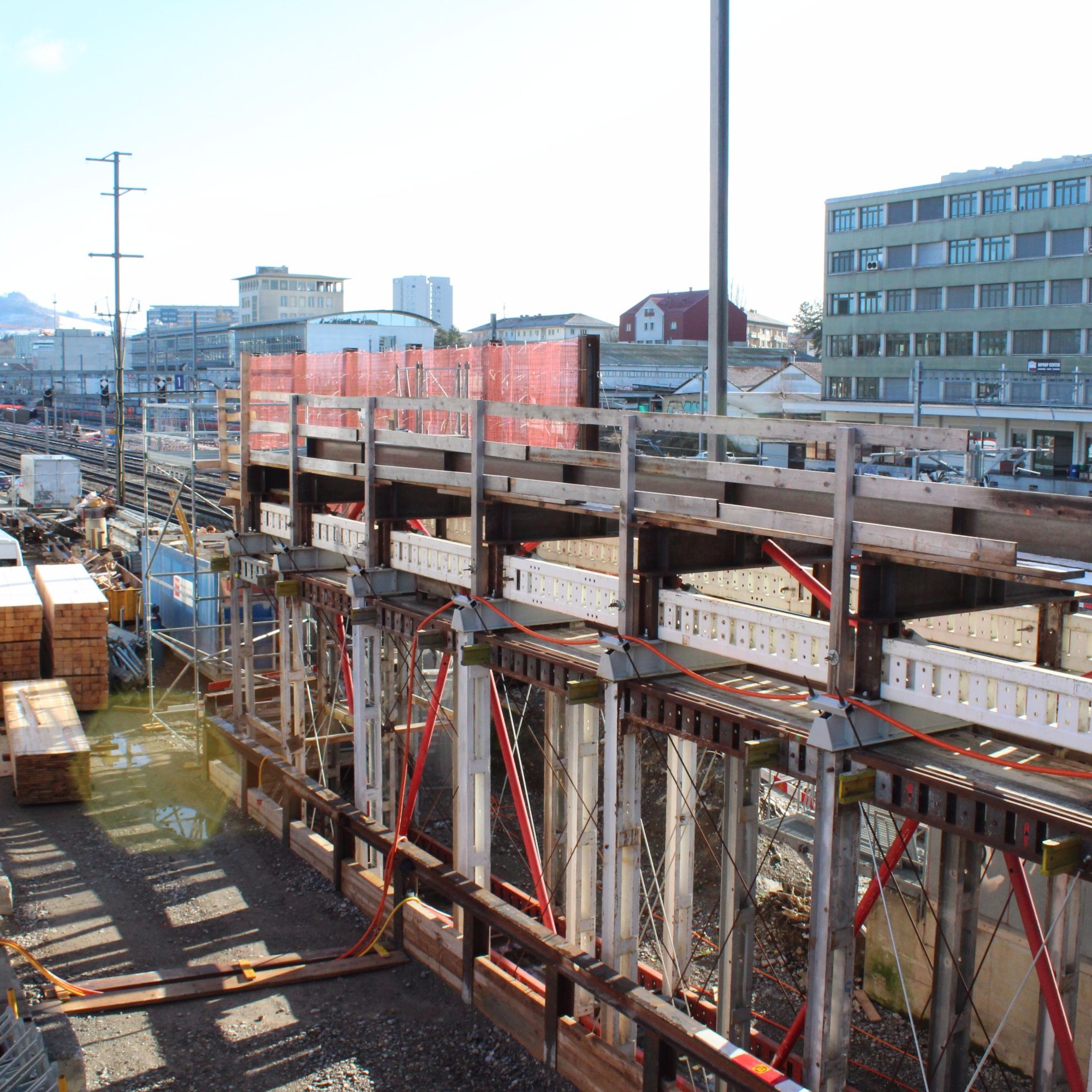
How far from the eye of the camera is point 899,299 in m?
46.3

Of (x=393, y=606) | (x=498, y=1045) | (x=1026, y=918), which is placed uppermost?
(x=393, y=606)

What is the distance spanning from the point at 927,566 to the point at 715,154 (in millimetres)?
3395

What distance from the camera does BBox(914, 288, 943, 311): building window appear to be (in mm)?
45344

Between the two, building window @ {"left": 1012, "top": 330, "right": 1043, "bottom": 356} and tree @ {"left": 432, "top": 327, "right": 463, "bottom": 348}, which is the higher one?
tree @ {"left": 432, "top": 327, "right": 463, "bottom": 348}

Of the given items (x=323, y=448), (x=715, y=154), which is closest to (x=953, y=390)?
(x=323, y=448)

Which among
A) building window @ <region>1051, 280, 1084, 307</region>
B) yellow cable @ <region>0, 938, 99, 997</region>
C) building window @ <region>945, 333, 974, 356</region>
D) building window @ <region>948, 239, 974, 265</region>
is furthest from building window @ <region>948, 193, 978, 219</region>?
yellow cable @ <region>0, 938, 99, 997</region>

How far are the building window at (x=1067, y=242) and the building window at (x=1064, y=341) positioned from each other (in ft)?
8.62

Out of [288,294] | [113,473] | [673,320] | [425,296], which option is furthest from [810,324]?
[425,296]

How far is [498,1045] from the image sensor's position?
32.0 feet

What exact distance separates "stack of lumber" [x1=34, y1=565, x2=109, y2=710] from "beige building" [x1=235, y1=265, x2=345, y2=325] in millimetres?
87734

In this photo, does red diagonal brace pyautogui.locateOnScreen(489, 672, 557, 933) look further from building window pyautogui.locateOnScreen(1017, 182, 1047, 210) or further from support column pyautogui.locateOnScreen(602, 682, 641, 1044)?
building window pyautogui.locateOnScreen(1017, 182, 1047, 210)

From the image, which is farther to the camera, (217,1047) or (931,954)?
(931,954)

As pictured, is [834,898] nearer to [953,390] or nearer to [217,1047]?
[217,1047]

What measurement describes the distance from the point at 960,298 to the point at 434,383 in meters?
36.7
